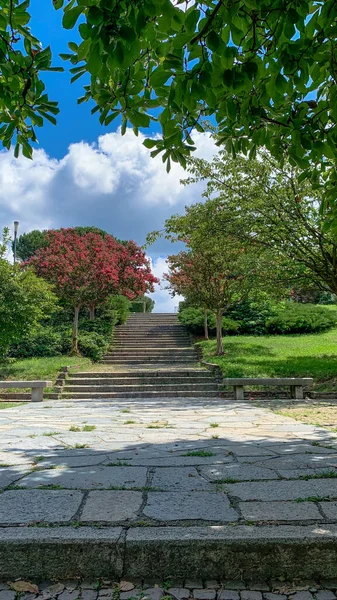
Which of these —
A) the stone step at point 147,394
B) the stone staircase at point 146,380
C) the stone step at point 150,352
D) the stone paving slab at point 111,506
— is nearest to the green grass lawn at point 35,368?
the stone staircase at point 146,380

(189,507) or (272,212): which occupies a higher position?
(272,212)

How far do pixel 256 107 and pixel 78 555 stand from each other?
305 centimetres

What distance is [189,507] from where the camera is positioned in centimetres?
232

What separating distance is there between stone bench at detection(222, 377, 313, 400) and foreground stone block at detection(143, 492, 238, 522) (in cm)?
678

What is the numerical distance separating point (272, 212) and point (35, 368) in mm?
8061

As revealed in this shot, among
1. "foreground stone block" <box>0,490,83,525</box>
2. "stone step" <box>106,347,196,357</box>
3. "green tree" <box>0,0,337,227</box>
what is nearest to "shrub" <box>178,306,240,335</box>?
"stone step" <box>106,347,196,357</box>

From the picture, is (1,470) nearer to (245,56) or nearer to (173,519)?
(173,519)

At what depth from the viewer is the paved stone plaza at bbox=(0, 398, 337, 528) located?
2207mm

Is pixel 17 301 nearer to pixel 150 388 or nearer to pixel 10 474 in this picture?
pixel 150 388

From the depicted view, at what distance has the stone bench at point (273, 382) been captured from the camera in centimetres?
915

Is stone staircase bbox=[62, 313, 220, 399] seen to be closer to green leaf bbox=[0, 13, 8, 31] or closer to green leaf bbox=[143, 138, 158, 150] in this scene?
green leaf bbox=[143, 138, 158, 150]

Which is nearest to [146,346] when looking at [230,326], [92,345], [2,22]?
[92,345]

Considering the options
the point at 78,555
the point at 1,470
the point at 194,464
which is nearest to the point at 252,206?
the point at 194,464

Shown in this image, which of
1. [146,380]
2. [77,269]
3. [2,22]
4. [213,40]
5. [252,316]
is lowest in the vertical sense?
[146,380]
